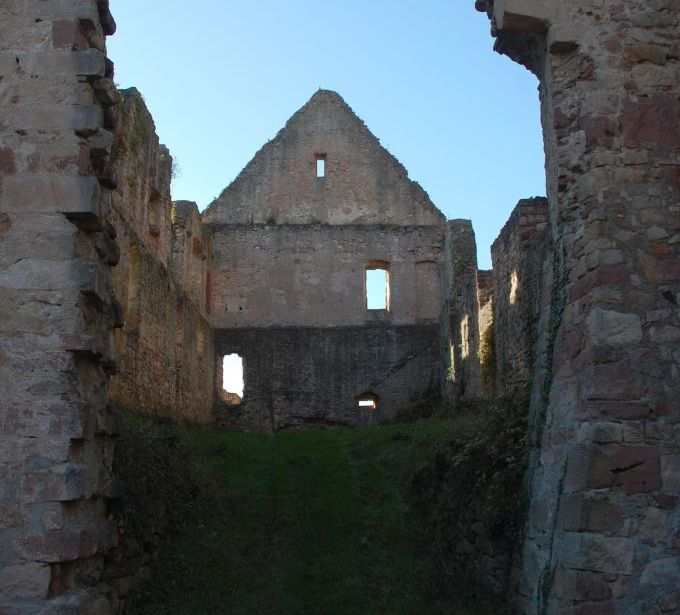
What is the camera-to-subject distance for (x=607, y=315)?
5.76 metres

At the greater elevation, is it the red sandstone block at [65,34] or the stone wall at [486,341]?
the red sandstone block at [65,34]

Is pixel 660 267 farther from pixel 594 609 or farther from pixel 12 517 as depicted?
pixel 12 517

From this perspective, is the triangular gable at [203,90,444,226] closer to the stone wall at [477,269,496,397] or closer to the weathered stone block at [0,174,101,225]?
the stone wall at [477,269,496,397]

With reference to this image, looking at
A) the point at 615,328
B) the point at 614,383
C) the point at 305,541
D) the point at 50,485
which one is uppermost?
the point at 615,328

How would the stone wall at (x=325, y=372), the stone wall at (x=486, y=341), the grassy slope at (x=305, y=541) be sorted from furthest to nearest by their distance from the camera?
the stone wall at (x=325, y=372)
the stone wall at (x=486, y=341)
the grassy slope at (x=305, y=541)

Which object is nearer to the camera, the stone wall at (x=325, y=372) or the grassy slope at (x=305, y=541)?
the grassy slope at (x=305, y=541)

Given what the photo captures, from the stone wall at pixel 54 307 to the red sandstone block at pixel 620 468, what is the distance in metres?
3.36

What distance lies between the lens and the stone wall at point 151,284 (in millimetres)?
14094

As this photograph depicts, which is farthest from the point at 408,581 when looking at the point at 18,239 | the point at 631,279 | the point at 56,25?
the point at 56,25

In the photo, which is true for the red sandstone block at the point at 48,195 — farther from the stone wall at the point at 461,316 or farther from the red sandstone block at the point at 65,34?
the stone wall at the point at 461,316

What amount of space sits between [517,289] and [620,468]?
584 cm

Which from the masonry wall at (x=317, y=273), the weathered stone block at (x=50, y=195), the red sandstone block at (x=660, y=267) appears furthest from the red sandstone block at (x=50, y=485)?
the masonry wall at (x=317, y=273)

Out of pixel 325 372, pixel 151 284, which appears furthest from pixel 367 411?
pixel 151 284

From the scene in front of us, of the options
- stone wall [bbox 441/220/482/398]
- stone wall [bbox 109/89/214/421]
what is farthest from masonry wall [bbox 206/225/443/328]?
stone wall [bbox 109/89/214/421]
